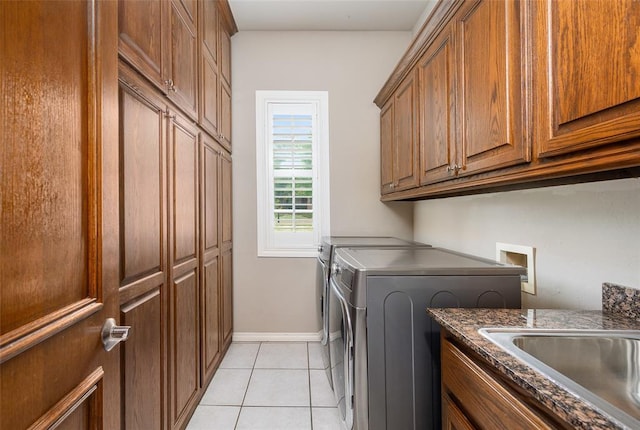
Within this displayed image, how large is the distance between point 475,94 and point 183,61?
58.0 inches

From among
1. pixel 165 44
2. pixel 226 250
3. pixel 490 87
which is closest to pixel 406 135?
pixel 490 87

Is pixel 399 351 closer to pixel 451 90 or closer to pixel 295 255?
pixel 451 90

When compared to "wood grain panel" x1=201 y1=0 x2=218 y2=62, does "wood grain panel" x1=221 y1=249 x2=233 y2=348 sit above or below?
below

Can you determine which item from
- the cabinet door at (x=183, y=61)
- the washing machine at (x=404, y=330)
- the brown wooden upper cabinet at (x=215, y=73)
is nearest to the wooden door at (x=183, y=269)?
the cabinet door at (x=183, y=61)

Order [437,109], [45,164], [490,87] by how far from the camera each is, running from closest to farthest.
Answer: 1. [45,164]
2. [490,87]
3. [437,109]

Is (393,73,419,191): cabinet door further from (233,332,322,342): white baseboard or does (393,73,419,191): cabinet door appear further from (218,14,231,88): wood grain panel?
(233,332,322,342): white baseboard

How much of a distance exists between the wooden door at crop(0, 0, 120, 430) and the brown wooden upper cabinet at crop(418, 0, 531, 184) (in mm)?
1175

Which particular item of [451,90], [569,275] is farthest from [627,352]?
[451,90]

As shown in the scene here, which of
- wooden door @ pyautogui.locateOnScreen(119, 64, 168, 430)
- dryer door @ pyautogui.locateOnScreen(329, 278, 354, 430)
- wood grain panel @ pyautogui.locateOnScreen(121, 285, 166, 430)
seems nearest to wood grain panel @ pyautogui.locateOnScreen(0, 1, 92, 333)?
wooden door @ pyautogui.locateOnScreen(119, 64, 168, 430)

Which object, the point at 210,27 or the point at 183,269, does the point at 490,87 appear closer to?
the point at 183,269

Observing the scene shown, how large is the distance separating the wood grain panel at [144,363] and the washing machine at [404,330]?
82 centimetres

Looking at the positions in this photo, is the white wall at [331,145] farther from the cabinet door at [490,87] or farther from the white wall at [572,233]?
the cabinet door at [490,87]

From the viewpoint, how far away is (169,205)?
1511mm

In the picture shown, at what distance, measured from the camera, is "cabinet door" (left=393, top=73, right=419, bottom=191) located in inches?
78.1
